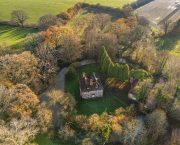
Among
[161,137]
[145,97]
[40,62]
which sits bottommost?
[161,137]

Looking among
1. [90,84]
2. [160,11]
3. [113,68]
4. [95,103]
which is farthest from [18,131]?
[160,11]

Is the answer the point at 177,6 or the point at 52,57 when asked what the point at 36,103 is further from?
the point at 177,6

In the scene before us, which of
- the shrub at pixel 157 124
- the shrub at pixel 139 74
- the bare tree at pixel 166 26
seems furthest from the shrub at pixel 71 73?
the bare tree at pixel 166 26

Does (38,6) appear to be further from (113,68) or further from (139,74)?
(139,74)

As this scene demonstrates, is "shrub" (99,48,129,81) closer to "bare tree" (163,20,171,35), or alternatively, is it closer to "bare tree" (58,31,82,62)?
"bare tree" (58,31,82,62)

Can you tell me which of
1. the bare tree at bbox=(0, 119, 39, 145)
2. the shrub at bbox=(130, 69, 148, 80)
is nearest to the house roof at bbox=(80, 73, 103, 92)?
the shrub at bbox=(130, 69, 148, 80)

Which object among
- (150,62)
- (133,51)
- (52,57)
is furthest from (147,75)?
(52,57)
